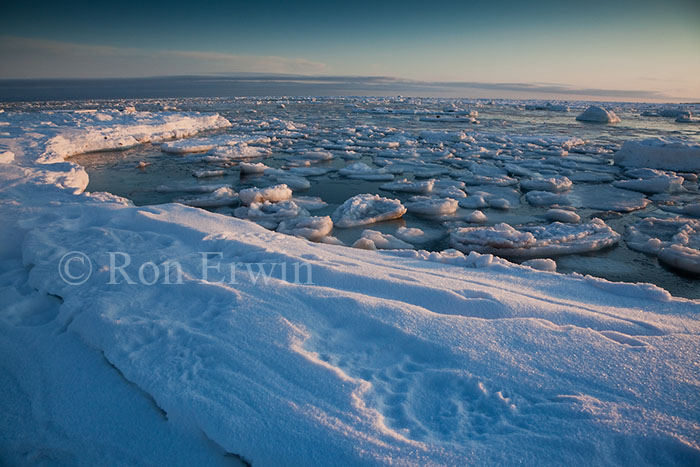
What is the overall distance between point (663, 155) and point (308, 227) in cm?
840

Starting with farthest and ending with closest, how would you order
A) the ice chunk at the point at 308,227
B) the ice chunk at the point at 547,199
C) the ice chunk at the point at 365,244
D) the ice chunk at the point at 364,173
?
1. the ice chunk at the point at 364,173
2. the ice chunk at the point at 547,199
3. the ice chunk at the point at 308,227
4. the ice chunk at the point at 365,244

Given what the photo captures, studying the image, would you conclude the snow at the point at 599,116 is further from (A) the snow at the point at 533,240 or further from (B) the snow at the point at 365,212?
(B) the snow at the point at 365,212

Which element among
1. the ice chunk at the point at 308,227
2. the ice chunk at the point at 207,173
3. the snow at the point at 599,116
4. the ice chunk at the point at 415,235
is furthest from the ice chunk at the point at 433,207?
the snow at the point at 599,116

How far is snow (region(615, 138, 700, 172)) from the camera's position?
7746 millimetres

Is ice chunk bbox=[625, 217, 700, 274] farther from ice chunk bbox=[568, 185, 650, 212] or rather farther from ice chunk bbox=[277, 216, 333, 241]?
ice chunk bbox=[277, 216, 333, 241]

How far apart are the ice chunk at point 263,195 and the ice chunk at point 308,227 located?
1.08 meters

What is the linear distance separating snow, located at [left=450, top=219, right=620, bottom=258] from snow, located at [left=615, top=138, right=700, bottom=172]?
5.56 metres

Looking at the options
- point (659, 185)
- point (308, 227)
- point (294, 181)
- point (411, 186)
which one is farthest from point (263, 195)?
point (659, 185)

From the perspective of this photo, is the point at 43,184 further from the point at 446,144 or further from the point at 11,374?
the point at 446,144

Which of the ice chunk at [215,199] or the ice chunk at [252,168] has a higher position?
the ice chunk at [252,168]

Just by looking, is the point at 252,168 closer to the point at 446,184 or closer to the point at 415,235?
the point at 446,184

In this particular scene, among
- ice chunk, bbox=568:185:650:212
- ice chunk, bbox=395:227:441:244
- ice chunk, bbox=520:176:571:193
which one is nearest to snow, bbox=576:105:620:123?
ice chunk, bbox=568:185:650:212

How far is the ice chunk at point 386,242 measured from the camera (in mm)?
3836

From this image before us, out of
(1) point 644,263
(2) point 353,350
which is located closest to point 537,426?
(2) point 353,350
